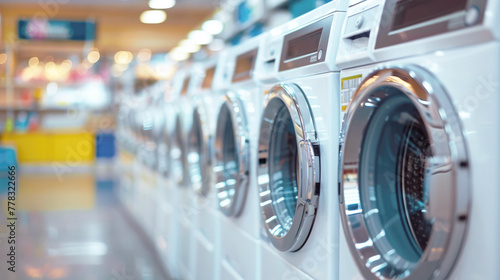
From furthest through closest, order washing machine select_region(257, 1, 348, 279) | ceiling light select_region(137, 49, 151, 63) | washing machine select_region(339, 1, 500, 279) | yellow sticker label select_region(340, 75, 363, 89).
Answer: ceiling light select_region(137, 49, 151, 63) < washing machine select_region(257, 1, 348, 279) < yellow sticker label select_region(340, 75, 363, 89) < washing machine select_region(339, 1, 500, 279)

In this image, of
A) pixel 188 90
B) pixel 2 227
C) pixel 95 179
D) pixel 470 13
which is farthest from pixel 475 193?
pixel 95 179

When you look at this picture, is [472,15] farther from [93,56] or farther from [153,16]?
[93,56]

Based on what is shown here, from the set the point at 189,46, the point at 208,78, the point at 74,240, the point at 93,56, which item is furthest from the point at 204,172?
the point at 93,56

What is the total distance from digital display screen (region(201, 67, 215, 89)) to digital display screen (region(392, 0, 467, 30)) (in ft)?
4.96

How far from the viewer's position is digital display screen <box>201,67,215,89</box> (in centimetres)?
250

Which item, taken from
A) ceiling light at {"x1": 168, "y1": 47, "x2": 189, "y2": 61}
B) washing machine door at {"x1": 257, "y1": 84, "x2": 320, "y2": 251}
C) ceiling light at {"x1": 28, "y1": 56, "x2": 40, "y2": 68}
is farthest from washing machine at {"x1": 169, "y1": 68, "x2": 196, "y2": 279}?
ceiling light at {"x1": 168, "y1": 47, "x2": 189, "y2": 61}

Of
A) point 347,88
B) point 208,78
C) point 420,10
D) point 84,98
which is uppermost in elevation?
point 84,98

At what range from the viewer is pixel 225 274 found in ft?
7.18

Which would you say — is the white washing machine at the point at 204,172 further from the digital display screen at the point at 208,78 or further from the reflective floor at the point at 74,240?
the reflective floor at the point at 74,240

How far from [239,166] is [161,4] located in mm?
5829

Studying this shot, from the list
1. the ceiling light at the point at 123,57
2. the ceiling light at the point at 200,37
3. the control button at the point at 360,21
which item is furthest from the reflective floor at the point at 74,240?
the ceiling light at the point at 123,57

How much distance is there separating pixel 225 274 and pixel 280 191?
0.70 metres

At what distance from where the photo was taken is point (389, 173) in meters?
1.19

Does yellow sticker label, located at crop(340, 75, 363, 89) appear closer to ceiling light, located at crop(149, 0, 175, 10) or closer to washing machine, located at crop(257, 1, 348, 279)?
washing machine, located at crop(257, 1, 348, 279)
